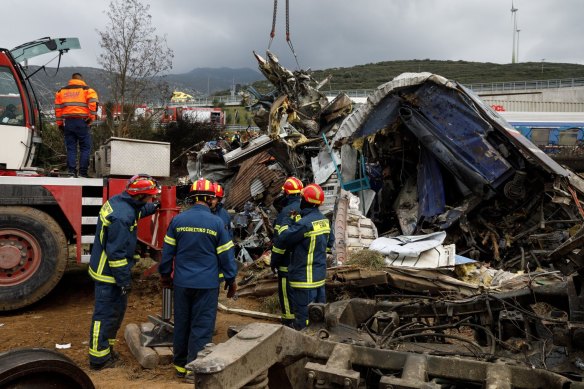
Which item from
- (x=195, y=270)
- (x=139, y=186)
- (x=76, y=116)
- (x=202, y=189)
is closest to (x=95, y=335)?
(x=195, y=270)

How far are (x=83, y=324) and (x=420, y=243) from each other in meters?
4.65

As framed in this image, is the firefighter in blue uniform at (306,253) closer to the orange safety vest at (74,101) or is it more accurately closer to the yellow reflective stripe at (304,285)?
the yellow reflective stripe at (304,285)

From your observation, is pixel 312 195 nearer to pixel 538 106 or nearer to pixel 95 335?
pixel 95 335

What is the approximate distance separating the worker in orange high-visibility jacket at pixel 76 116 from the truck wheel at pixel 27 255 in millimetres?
1368

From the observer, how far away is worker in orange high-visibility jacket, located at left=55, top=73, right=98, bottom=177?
23.4 feet

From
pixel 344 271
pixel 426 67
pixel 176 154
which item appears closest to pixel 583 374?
pixel 344 271

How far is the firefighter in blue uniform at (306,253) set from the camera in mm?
5316

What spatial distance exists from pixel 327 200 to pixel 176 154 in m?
11.8

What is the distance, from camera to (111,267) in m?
4.59

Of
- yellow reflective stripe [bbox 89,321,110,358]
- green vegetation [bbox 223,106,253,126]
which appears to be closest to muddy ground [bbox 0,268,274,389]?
yellow reflective stripe [bbox 89,321,110,358]

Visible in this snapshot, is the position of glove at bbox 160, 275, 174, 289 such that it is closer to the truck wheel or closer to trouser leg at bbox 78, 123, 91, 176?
the truck wheel

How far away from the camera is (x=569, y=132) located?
20.6 metres

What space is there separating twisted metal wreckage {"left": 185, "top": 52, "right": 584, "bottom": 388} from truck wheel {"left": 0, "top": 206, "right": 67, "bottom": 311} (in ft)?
8.88

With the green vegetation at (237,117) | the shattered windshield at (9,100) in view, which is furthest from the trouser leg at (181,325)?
the green vegetation at (237,117)
